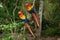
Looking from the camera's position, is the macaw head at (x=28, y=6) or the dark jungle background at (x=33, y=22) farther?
the dark jungle background at (x=33, y=22)

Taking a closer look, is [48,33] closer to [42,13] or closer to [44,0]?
[42,13]

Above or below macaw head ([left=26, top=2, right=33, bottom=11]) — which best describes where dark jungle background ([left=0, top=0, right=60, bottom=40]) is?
below

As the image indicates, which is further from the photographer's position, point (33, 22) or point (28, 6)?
point (33, 22)

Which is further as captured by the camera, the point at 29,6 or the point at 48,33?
the point at 48,33

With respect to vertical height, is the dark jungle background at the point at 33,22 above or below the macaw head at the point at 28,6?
below

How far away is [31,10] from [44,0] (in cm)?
46

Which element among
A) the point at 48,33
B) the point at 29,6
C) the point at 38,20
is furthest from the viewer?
the point at 48,33

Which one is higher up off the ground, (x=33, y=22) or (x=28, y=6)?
(x=28, y=6)

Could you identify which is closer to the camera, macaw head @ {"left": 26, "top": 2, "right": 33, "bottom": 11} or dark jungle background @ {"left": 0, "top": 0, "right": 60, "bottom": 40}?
macaw head @ {"left": 26, "top": 2, "right": 33, "bottom": 11}

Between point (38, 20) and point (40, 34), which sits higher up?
point (38, 20)

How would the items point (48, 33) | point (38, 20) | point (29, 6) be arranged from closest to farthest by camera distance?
1. point (29, 6)
2. point (38, 20)
3. point (48, 33)

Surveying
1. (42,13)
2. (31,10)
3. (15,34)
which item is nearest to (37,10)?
(42,13)

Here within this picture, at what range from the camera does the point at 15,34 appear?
13.3 feet

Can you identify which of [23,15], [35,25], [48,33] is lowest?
[48,33]
